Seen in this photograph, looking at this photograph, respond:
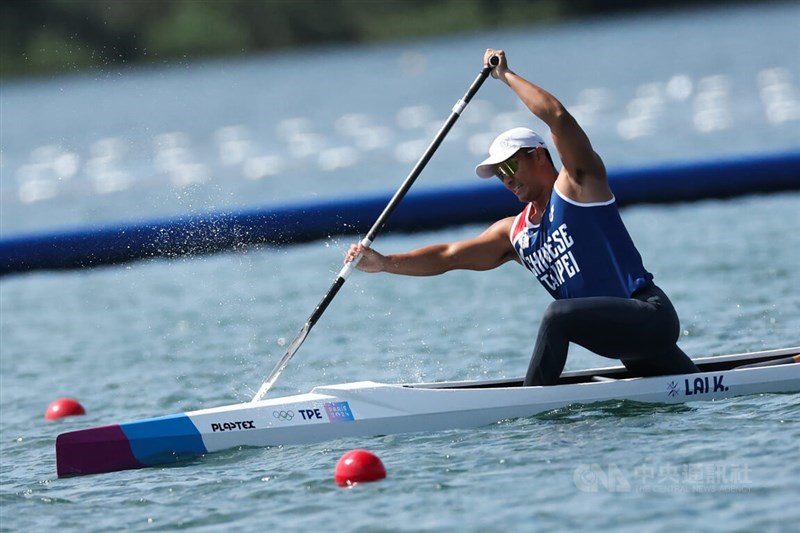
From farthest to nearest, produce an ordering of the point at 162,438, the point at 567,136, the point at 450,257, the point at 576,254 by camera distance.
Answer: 1. the point at 450,257
2. the point at 162,438
3. the point at 576,254
4. the point at 567,136

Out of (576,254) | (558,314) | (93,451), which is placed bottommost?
(93,451)

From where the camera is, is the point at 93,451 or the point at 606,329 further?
the point at 93,451

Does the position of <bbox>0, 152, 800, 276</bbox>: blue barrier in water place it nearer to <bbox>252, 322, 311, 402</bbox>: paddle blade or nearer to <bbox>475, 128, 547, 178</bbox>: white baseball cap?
<bbox>252, 322, 311, 402</bbox>: paddle blade

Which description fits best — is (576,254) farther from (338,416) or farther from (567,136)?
(338,416)

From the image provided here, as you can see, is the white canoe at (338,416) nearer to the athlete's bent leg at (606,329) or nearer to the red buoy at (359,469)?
the athlete's bent leg at (606,329)

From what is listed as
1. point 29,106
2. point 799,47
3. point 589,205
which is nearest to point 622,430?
point 589,205

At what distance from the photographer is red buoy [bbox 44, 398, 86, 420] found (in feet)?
29.2

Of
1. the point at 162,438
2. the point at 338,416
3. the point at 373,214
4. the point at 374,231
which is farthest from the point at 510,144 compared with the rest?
the point at 373,214

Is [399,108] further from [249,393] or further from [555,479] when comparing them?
[555,479]

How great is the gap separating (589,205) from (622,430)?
1101 mm

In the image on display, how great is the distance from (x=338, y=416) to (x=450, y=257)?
109 centimetres

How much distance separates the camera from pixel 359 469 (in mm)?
6324

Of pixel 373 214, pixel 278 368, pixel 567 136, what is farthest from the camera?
pixel 373 214

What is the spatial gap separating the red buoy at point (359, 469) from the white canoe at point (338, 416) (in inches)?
27.7
